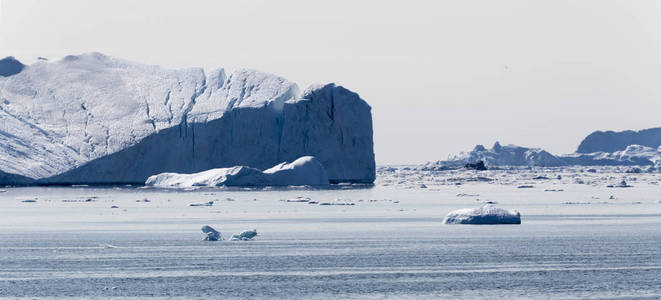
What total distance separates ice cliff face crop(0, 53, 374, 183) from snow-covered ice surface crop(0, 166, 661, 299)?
30147mm

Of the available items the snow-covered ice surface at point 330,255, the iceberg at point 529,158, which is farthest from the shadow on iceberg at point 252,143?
the iceberg at point 529,158

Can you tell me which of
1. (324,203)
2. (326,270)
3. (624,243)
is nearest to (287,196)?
(324,203)

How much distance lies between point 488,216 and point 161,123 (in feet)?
156

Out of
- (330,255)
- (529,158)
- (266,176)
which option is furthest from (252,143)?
(529,158)

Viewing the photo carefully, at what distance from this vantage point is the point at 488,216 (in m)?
28.8

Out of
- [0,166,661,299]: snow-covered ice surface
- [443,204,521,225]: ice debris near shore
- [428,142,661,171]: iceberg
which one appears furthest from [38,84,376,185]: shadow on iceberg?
[428,142,661,171]: iceberg

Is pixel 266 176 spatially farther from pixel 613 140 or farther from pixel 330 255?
pixel 613 140

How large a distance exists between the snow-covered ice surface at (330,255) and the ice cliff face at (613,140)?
156553 millimetres

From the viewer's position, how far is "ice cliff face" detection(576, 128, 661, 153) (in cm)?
18712

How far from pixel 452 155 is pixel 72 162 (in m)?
98.6

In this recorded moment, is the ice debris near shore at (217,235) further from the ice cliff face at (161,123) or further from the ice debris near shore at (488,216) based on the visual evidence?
the ice cliff face at (161,123)

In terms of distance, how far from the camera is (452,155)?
533 ft

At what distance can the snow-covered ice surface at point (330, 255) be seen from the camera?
16031 millimetres

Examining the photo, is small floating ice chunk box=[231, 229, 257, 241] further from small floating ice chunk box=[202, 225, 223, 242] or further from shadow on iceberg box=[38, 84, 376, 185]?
shadow on iceberg box=[38, 84, 376, 185]
